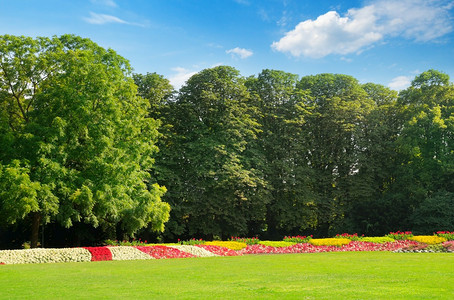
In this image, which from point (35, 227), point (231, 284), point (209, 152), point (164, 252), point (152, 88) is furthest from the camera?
point (152, 88)

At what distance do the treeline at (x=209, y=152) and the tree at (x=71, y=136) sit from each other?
0.08 metres

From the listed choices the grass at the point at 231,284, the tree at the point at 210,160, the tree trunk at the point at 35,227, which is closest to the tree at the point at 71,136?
the tree trunk at the point at 35,227

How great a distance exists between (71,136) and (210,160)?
1190cm

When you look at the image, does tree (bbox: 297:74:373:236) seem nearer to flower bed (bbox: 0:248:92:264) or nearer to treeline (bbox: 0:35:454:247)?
treeline (bbox: 0:35:454:247)

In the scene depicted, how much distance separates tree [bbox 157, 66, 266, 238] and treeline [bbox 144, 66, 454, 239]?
89 mm

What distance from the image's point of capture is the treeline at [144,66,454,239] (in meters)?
32.6

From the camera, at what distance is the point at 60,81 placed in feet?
79.2

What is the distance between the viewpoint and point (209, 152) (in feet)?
108

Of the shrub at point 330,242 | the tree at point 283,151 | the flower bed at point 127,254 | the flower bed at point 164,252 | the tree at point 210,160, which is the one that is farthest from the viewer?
the tree at point 283,151

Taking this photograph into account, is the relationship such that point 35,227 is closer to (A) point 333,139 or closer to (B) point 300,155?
(B) point 300,155

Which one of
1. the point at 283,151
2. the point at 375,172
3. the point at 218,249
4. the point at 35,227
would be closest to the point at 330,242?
the point at 218,249

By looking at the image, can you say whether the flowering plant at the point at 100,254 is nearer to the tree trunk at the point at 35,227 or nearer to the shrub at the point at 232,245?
the tree trunk at the point at 35,227

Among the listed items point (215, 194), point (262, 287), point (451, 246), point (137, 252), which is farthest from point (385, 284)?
point (215, 194)

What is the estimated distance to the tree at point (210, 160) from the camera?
32031 millimetres
